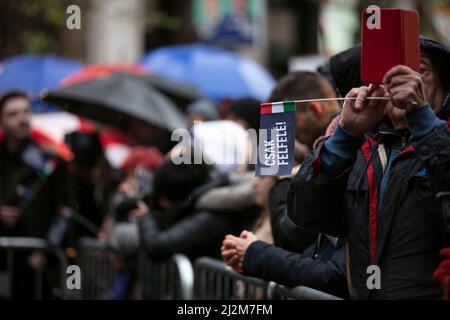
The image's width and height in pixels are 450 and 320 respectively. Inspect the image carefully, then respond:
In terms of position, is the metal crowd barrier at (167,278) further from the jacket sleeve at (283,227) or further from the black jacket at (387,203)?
the black jacket at (387,203)

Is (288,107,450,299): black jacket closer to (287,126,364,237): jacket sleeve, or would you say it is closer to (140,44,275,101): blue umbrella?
(287,126,364,237): jacket sleeve

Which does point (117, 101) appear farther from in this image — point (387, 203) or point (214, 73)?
point (214, 73)

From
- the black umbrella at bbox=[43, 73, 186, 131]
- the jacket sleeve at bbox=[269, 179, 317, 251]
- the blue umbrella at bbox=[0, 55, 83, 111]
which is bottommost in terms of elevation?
the jacket sleeve at bbox=[269, 179, 317, 251]

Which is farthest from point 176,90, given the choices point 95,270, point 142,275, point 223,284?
point 223,284

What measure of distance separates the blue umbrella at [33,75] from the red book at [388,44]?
9.89 m

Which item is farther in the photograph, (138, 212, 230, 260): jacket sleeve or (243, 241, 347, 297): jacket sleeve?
(138, 212, 230, 260): jacket sleeve

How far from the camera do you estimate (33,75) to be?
45.1 feet

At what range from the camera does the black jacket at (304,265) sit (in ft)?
14.8

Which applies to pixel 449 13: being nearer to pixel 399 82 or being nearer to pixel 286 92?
pixel 286 92

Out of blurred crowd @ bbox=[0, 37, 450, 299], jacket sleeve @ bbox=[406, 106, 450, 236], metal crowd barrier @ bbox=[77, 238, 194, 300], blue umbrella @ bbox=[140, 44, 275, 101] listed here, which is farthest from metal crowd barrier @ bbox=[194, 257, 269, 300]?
blue umbrella @ bbox=[140, 44, 275, 101]

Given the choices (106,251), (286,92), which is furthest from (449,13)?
(286,92)

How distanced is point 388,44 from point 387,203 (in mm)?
566

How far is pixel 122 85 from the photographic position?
380 inches

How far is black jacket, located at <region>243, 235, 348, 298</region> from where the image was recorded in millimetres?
4516
